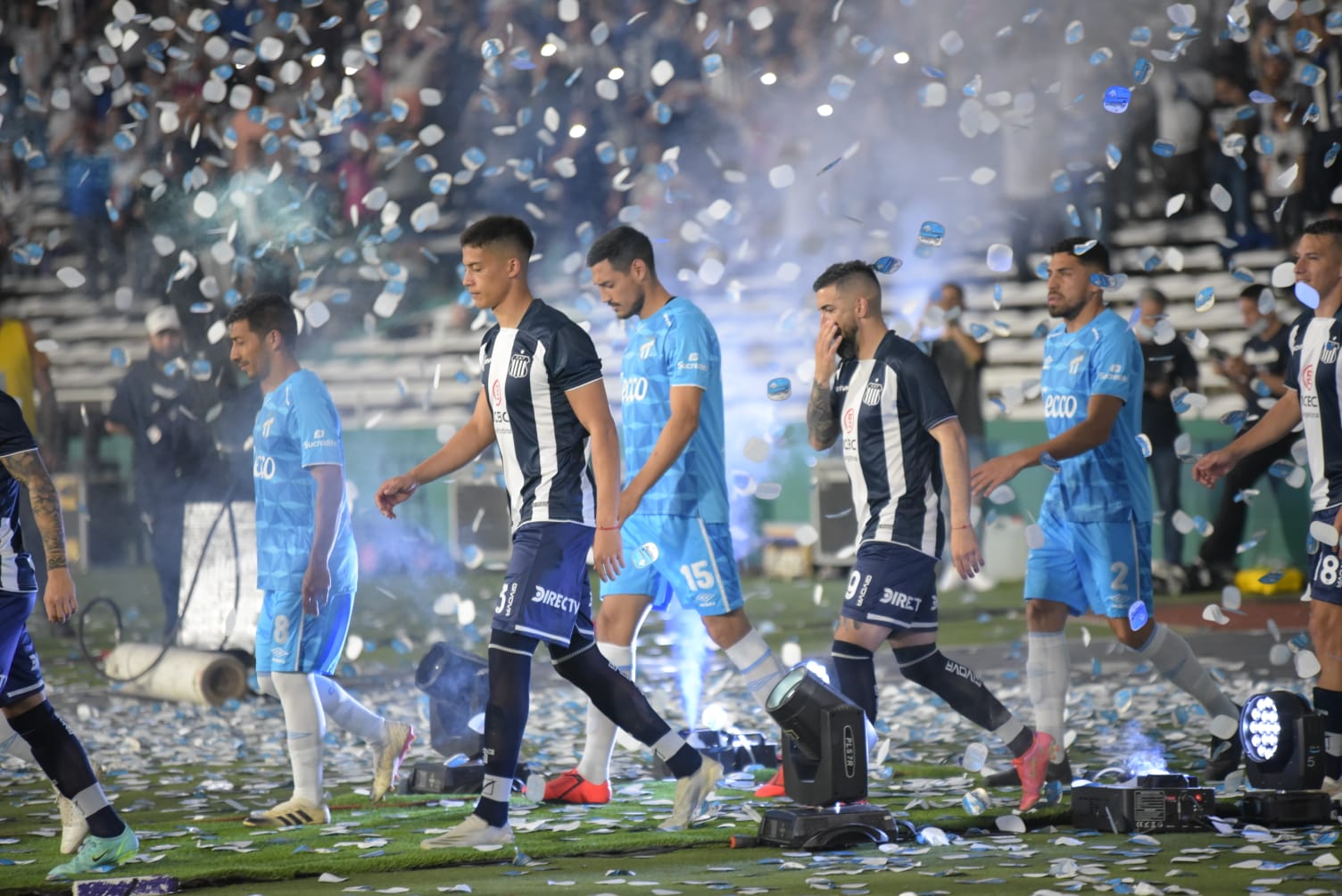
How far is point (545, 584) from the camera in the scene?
517 centimetres

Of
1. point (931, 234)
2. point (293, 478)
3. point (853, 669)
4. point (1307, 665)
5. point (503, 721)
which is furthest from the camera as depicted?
point (931, 234)

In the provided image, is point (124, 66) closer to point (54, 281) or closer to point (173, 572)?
point (54, 281)

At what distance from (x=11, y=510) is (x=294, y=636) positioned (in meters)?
1.14

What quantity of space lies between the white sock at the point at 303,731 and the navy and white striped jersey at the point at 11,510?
3.49ft

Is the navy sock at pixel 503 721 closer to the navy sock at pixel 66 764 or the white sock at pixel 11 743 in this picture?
the navy sock at pixel 66 764

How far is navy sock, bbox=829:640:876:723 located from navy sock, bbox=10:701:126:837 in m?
2.36

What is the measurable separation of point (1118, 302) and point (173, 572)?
9.00 metres

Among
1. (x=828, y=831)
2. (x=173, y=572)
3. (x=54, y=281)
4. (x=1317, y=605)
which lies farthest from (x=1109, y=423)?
(x=54, y=281)

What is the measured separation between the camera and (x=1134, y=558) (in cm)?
627

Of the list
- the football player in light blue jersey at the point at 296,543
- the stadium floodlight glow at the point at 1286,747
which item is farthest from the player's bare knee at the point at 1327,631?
the football player in light blue jersey at the point at 296,543

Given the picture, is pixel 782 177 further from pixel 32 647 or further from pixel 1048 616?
pixel 32 647

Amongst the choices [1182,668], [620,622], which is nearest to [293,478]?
[620,622]

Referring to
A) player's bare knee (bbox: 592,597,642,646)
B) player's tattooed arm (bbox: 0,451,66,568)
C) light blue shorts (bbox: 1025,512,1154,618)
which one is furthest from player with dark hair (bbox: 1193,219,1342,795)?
player's tattooed arm (bbox: 0,451,66,568)

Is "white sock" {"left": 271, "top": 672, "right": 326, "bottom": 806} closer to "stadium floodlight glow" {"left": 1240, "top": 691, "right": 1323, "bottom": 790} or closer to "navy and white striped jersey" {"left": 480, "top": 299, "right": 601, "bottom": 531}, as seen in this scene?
"navy and white striped jersey" {"left": 480, "top": 299, "right": 601, "bottom": 531}
